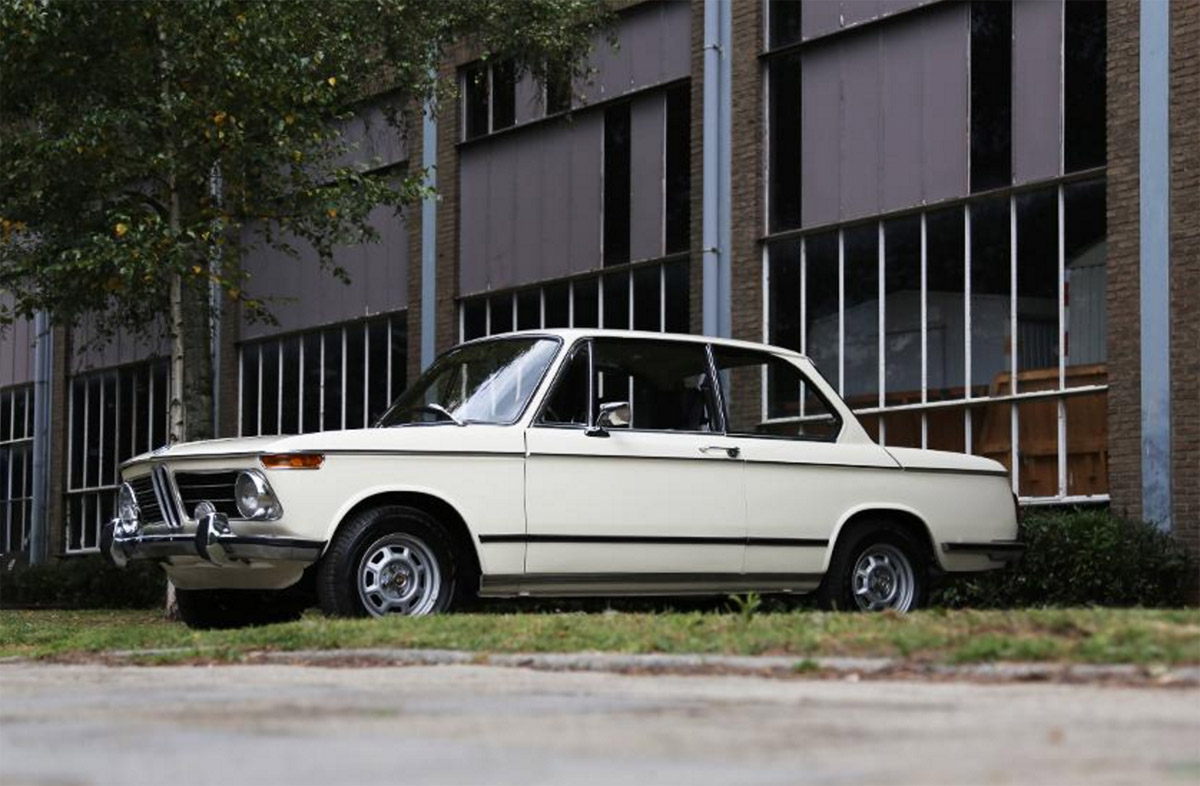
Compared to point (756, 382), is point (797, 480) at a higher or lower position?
lower

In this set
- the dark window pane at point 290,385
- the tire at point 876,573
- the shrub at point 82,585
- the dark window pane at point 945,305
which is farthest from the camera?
the dark window pane at point 290,385

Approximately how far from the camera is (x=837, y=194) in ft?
65.3

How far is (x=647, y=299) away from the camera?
22.2 m

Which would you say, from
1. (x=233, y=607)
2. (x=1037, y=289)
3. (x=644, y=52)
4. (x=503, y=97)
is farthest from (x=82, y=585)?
(x=233, y=607)

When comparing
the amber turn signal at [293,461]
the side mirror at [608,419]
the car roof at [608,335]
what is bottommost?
the amber turn signal at [293,461]

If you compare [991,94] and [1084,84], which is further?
[991,94]

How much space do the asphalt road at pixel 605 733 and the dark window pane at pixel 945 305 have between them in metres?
11.5

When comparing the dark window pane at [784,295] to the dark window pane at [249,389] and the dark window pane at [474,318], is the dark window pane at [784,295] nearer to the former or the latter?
the dark window pane at [474,318]

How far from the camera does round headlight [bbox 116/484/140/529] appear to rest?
12.3 m

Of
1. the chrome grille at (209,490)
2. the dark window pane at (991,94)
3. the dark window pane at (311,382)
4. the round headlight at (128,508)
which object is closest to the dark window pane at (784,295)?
the dark window pane at (991,94)

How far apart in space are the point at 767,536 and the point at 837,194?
815cm

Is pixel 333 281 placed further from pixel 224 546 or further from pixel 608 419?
pixel 224 546

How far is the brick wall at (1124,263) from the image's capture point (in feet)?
55.1

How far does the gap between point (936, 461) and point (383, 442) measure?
12.4 feet
